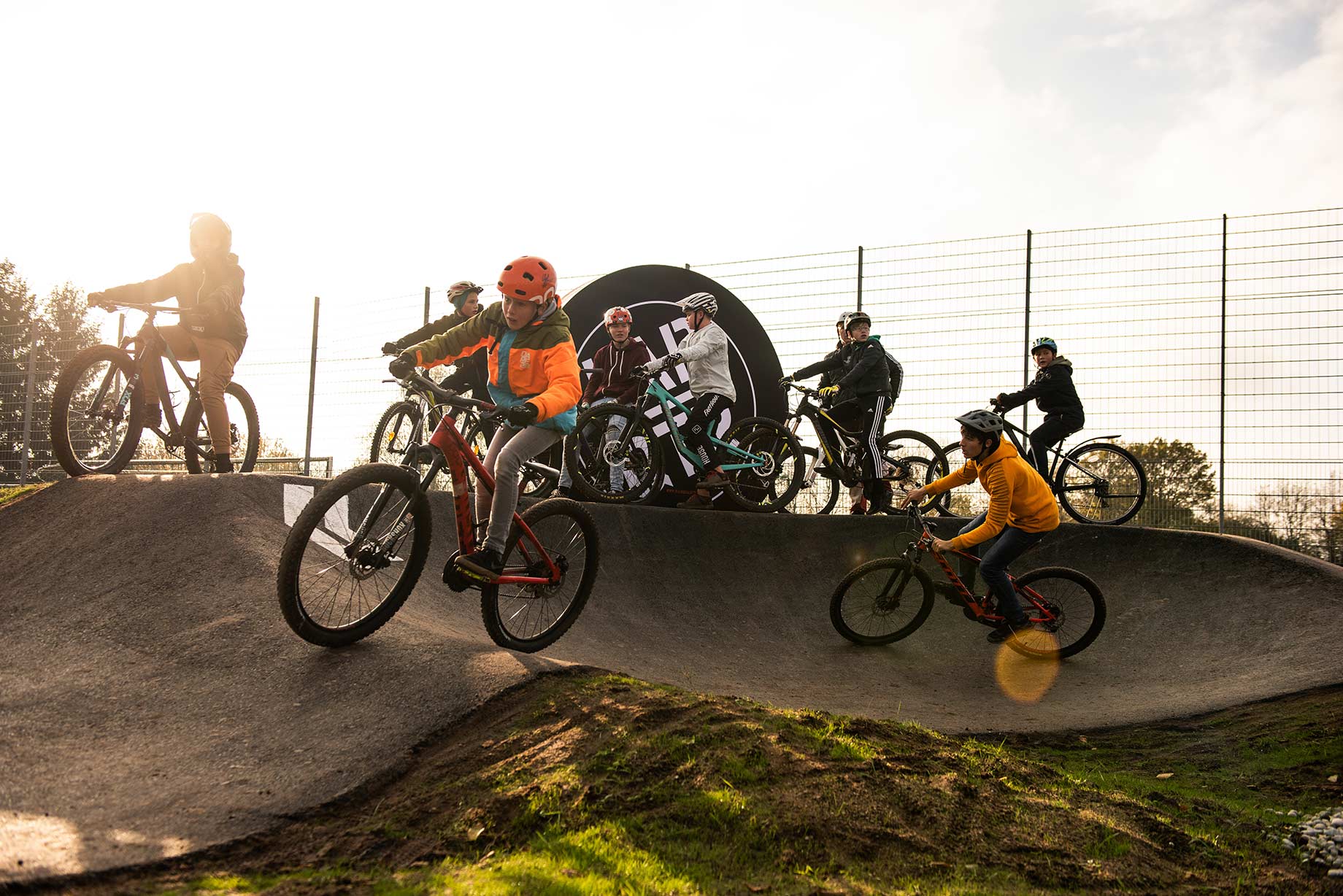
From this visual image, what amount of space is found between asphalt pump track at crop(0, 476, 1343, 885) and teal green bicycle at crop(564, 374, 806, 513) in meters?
0.33

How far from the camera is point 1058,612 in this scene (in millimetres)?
7395

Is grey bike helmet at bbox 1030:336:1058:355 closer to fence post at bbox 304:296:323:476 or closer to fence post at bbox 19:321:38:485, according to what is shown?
→ fence post at bbox 304:296:323:476

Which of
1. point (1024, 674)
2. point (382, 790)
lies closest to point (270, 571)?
point (382, 790)

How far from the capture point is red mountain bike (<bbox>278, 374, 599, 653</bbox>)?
4.40 metres

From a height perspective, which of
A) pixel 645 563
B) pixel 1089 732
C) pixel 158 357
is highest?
pixel 158 357

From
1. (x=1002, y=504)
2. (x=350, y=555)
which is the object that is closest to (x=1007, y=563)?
(x=1002, y=504)

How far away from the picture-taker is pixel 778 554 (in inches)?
350

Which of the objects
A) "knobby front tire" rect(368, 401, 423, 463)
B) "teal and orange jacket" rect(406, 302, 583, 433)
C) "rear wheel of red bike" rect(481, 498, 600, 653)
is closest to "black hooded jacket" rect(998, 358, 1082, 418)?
"rear wheel of red bike" rect(481, 498, 600, 653)

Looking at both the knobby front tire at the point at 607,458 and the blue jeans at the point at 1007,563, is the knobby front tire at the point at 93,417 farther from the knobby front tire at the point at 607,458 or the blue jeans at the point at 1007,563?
the blue jeans at the point at 1007,563

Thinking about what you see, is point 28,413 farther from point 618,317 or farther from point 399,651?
point 399,651

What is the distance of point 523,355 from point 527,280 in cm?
44

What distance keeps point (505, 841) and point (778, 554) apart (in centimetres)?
588

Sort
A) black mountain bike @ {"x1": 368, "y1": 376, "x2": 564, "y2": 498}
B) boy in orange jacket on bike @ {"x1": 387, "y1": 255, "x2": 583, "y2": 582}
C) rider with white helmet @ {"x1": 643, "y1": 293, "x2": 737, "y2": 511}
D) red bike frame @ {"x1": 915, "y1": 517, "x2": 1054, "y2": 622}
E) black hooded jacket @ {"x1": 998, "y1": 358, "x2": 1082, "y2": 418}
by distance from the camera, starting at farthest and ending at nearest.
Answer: black hooded jacket @ {"x1": 998, "y1": 358, "x2": 1082, "y2": 418} < rider with white helmet @ {"x1": 643, "y1": 293, "x2": 737, "y2": 511} < black mountain bike @ {"x1": 368, "y1": 376, "x2": 564, "y2": 498} < red bike frame @ {"x1": 915, "y1": 517, "x2": 1054, "y2": 622} < boy in orange jacket on bike @ {"x1": 387, "y1": 255, "x2": 583, "y2": 582}

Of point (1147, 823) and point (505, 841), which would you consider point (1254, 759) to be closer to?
point (1147, 823)
